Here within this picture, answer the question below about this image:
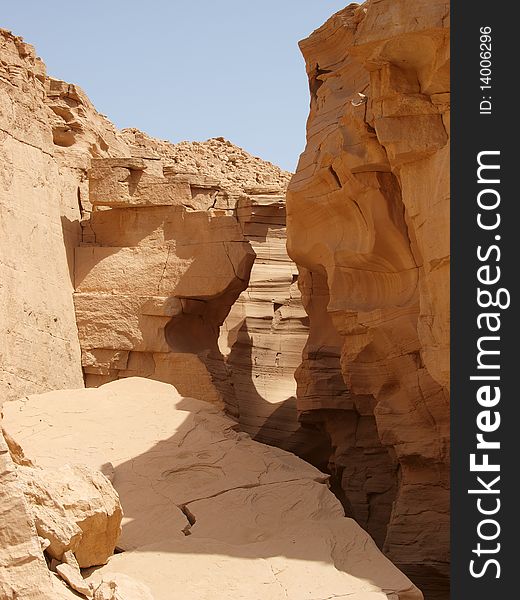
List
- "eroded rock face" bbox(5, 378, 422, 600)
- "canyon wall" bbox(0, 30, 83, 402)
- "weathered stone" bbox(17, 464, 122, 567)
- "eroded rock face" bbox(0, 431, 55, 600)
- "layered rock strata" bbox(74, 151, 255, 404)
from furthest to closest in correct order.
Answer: "layered rock strata" bbox(74, 151, 255, 404) < "canyon wall" bbox(0, 30, 83, 402) < "eroded rock face" bbox(5, 378, 422, 600) < "weathered stone" bbox(17, 464, 122, 567) < "eroded rock face" bbox(0, 431, 55, 600)

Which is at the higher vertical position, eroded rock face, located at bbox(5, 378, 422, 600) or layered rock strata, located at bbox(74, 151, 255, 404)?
layered rock strata, located at bbox(74, 151, 255, 404)

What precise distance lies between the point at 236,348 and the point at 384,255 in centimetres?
507

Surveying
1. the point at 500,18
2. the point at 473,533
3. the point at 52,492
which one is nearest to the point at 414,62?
the point at 500,18

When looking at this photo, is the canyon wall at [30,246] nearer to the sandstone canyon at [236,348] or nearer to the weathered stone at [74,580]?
the sandstone canyon at [236,348]

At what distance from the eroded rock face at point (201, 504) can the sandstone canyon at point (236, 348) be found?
3 cm

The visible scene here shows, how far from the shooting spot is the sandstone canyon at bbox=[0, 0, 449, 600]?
5.86 metres

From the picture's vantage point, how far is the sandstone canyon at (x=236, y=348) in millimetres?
5855

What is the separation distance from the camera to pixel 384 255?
10.4 metres

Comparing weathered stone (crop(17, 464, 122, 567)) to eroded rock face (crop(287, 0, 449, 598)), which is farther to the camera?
eroded rock face (crop(287, 0, 449, 598))

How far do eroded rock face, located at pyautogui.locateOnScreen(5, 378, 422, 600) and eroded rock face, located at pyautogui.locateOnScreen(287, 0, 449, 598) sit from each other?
1795 millimetres

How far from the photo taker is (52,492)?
539 cm

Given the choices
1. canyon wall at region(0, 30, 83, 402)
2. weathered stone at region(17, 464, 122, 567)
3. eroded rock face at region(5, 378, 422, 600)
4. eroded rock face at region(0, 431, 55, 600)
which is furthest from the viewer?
canyon wall at region(0, 30, 83, 402)

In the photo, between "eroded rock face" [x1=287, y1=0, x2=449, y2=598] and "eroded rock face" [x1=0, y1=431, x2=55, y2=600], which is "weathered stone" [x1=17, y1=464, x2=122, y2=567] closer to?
"eroded rock face" [x1=0, y1=431, x2=55, y2=600]

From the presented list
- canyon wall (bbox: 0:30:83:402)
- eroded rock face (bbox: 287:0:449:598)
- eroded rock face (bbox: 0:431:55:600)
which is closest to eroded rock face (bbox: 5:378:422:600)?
eroded rock face (bbox: 0:431:55:600)
